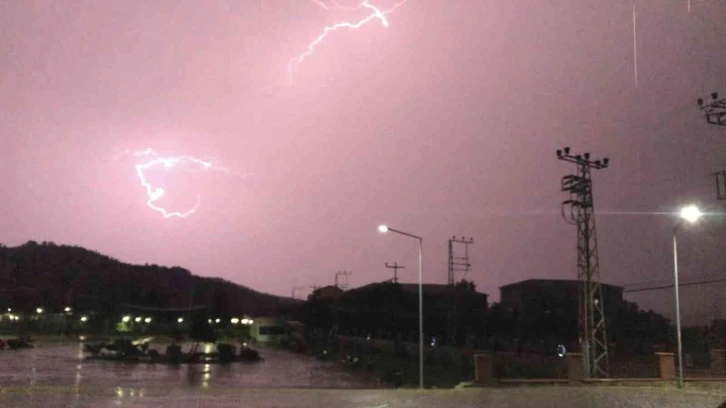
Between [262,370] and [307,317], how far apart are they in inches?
2508

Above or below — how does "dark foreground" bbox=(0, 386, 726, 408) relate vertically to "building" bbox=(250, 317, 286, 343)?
below

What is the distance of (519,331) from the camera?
67.3 metres

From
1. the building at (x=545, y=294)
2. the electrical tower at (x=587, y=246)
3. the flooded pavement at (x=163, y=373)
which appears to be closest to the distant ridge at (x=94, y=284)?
the building at (x=545, y=294)

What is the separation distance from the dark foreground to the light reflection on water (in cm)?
5

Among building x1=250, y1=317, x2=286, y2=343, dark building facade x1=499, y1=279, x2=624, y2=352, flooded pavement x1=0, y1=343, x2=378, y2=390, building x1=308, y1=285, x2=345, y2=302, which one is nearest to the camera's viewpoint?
flooded pavement x1=0, y1=343, x2=378, y2=390

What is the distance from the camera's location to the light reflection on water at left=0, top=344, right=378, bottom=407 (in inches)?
834

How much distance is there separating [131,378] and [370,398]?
2027 centimetres

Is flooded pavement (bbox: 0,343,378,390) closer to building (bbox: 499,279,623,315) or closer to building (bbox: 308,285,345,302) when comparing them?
building (bbox: 499,279,623,315)

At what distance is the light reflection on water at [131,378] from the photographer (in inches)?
834

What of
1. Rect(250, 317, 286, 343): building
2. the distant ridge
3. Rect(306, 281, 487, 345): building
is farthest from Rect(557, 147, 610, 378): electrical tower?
the distant ridge

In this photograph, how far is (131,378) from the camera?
37.8m

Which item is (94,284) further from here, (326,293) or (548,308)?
(548,308)

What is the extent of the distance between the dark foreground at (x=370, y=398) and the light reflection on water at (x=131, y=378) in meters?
0.05

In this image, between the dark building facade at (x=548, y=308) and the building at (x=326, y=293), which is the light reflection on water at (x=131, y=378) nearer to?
the dark building facade at (x=548, y=308)
